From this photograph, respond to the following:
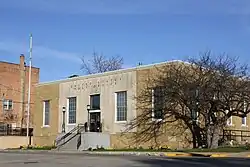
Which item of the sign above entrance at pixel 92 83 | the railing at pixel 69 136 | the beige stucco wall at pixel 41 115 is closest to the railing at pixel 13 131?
the beige stucco wall at pixel 41 115

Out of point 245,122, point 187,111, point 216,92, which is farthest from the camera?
point 245,122

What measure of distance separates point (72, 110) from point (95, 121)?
10.4ft

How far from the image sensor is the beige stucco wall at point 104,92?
37688 mm

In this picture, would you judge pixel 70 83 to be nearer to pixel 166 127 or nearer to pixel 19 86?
pixel 166 127

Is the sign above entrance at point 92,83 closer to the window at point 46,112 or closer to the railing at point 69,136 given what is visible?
the railing at point 69,136

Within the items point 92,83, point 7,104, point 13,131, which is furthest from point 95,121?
point 7,104

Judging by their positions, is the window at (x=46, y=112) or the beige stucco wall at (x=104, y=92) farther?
the window at (x=46, y=112)

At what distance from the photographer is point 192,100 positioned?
1283 inches

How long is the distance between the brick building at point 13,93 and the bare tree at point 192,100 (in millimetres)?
30313

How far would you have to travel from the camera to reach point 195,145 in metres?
35.1

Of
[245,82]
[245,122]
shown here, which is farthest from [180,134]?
[245,122]

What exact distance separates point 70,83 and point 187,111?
13.2 m

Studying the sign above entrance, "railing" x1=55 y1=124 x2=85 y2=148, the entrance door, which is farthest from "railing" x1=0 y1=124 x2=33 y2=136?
the entrance door

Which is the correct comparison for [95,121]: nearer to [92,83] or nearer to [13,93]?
[92,83]
